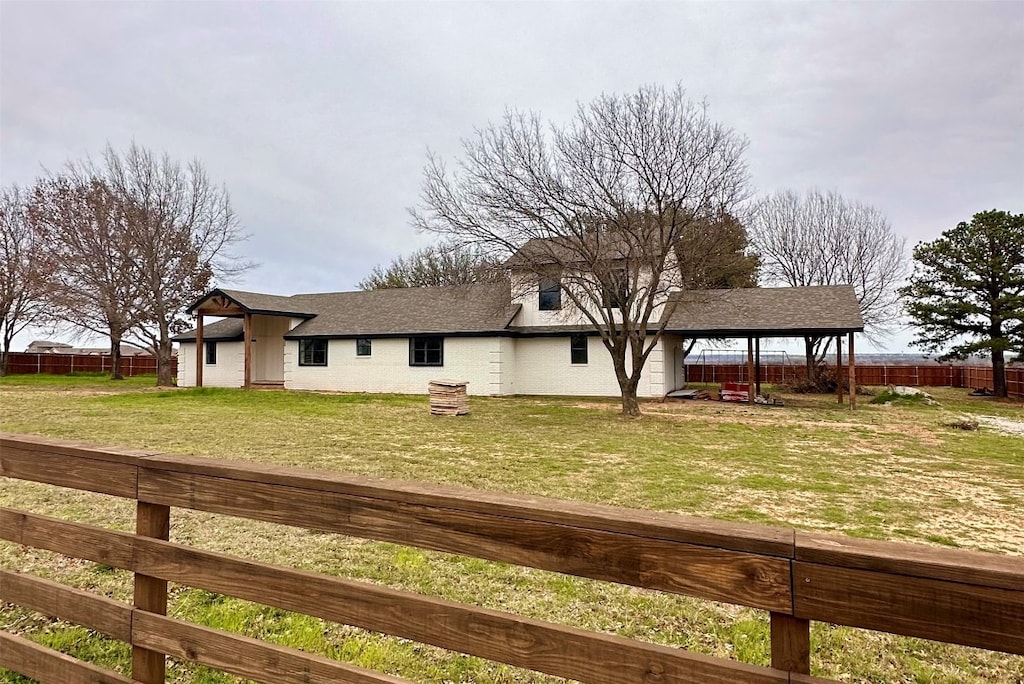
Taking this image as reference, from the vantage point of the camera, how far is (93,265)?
25.5 m

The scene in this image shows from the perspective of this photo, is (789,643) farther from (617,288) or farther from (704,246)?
(704,246)

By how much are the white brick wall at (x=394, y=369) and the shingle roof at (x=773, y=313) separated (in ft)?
23.2

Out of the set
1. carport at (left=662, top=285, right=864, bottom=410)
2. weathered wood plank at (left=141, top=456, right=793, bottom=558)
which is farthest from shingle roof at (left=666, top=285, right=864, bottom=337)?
weathered wood plank at (left=141, top=456, right=793, bottom=558)

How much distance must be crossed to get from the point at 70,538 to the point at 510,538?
1916 millimetres

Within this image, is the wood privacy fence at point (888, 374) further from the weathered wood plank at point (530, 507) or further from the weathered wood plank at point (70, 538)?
the weathered wood plank at point (70, 538)

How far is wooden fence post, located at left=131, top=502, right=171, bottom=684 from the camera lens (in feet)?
6.50

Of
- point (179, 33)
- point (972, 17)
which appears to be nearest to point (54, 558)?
point (179, 33)

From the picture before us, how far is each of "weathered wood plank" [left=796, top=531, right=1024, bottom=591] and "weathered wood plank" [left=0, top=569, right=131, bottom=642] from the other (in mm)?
2278

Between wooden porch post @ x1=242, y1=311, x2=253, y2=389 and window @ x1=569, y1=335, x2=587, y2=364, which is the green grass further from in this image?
wooden porch post @ x1=242, y1=311, x2=253, y2=389

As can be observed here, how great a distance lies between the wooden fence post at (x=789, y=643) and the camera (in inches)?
46.1

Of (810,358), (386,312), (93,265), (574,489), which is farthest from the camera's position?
(810,358)

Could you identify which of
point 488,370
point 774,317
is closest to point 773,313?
point 774,317

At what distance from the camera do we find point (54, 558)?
173 inches

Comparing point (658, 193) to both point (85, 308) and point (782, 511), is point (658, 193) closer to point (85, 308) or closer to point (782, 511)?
point (782, 511)
